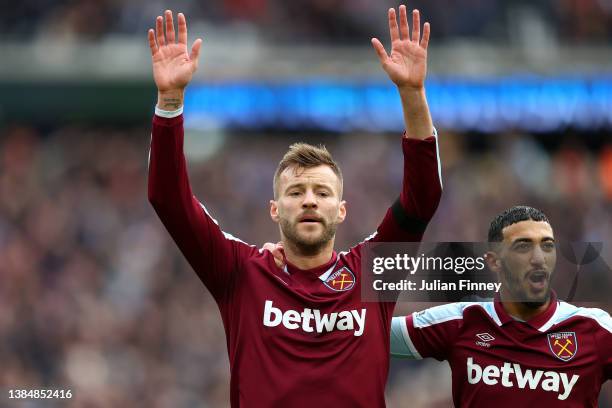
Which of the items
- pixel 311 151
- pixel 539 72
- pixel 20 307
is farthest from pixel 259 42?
pixel 311 151

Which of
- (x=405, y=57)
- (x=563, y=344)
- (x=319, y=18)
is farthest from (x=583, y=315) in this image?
(x=319, y=18)

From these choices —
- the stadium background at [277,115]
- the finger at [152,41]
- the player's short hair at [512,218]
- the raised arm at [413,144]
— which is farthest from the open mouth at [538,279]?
the stadium background at [277,115]

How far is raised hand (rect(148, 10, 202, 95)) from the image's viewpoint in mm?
5156

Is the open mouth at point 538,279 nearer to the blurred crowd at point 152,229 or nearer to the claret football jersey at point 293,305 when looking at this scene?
the claret football jersey at point 293,305

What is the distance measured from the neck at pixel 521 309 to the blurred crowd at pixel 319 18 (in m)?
11.9

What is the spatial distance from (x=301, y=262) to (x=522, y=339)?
1115 mm

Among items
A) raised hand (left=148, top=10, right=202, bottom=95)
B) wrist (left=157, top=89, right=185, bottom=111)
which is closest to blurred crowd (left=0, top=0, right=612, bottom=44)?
raised hand (left=148, top=10, right=202, bottom=95)

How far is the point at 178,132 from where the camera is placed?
511 cm

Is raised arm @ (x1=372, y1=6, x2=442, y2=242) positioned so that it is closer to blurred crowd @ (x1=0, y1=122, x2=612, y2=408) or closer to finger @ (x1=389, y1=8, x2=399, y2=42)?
finger @ (x1=389, y1=8, x2=399, y2=42)

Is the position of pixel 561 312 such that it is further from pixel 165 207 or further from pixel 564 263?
pixel 165 207

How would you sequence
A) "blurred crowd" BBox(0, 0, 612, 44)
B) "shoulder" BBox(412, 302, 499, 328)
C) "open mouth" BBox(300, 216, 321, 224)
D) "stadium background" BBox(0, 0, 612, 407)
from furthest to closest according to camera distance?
"blurred crowd" BBox(0, 0, 612, 44)
"stadium background" BBox(0, 0, 612, 407)
"shoulder" BBox(412, 302, 499, 328)
"open mouth" BBox(300, 216, 321, 224)

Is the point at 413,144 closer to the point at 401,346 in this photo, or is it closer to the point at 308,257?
the point at 308,257

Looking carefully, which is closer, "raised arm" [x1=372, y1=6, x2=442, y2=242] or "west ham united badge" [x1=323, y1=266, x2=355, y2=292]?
"raised arm" [x1=372, y1=6, x2=442, y2=242]

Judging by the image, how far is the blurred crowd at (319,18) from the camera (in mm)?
16984
